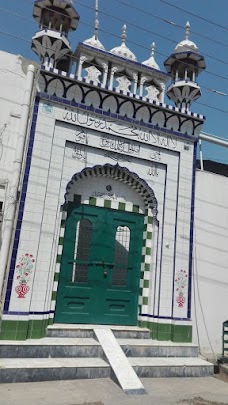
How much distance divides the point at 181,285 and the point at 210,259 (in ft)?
3.46

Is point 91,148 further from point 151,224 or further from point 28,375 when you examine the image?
point 28,375

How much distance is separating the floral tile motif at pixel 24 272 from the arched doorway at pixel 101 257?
0.70m

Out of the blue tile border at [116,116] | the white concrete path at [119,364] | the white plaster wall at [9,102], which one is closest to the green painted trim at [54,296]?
the white concrete path at [119,364]

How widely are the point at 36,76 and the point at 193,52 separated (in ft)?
11.3

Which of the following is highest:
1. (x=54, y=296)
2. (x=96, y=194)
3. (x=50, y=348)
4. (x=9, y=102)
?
(x=9, y=102)

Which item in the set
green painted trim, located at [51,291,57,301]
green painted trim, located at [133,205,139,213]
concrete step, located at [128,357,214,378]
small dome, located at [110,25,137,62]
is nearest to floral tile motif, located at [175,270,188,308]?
concrete step, located at [128,357,214,378]

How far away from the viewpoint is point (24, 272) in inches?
221

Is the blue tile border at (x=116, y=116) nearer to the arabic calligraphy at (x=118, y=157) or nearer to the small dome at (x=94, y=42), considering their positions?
the arabic calligraphy at (x=118, y=157)

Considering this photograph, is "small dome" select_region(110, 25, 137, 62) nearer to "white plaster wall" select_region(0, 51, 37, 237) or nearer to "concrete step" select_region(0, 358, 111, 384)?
"white plaster wall" select_region(0, 51, 37, 237)

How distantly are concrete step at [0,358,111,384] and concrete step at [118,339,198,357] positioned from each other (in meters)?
0.67

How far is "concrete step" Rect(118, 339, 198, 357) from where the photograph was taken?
18.9 ft

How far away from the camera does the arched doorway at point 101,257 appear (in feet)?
20.5

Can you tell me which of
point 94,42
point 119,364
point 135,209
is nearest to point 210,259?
point 135,209

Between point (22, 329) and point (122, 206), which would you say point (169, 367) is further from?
point (122, 206)
